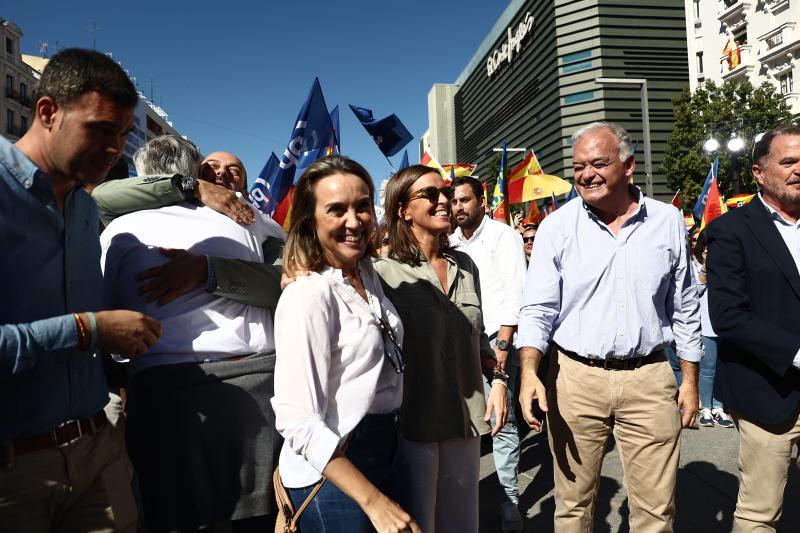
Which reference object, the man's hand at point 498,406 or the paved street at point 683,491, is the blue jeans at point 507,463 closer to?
the paved street at point 683,491

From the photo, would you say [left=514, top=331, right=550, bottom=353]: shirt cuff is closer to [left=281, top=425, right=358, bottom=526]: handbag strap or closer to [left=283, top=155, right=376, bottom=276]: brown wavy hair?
[left=283, top=155, right=376, bottom=276]: brown wavy hair

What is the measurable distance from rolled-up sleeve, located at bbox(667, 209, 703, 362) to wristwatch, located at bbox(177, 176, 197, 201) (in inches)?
87.2

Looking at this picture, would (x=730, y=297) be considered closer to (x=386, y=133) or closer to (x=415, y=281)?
(x=415, y=281)

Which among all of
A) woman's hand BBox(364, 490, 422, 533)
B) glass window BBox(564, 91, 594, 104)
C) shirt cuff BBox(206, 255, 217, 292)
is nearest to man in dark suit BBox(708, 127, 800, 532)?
woman's hand BBox(364, 490, 422, 533)

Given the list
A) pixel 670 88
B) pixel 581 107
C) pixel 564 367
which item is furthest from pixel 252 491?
pixel 670 88

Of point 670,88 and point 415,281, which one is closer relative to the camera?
point 415,281

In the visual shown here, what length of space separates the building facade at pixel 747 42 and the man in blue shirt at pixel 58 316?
121ft

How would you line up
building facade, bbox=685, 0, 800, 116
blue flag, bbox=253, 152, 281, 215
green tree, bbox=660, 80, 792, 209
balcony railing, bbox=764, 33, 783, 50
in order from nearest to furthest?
1. blue flag, bbox=253, 152, 281, 215
2. green tree, bbox=660, 80, 792, 209
3. building facade, bbox=685, 0, 800, 116
4. balcony railing, bbox=764, 33, 783, 50

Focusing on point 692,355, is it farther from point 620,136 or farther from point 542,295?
point 620,136

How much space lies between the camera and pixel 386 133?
719 centimetres

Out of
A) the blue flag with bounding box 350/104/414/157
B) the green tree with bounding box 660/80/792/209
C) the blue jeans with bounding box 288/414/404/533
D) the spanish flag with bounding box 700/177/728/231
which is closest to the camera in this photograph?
the blue jeans with bounding box 288/414/404/533

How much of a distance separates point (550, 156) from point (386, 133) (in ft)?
182

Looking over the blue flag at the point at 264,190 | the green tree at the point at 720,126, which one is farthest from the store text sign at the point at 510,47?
the blue flag at the point at 264,190

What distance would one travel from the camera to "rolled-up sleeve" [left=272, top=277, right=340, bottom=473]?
1624 millimetres
